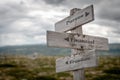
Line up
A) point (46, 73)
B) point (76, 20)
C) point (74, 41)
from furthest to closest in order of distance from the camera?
point (46, 73) → point (76, 20) → point (74, 41)

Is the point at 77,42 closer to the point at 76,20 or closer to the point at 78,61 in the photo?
the point at 78,61

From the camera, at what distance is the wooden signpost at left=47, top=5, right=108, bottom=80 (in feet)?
28.9

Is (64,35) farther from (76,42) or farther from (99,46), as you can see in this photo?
(99,46)

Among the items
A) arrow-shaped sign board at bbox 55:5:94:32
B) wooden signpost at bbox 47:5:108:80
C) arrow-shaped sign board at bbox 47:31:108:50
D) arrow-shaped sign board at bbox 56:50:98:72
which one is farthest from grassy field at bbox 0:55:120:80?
arrow-shaped sign board at bbox 47:31:108:50

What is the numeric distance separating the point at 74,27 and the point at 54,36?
1106 millimetres

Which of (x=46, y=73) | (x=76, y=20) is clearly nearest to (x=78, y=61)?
(x=76, y=20)

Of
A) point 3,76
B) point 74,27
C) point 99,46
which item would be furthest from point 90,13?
point 3,76

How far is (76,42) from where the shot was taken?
9.41 metres

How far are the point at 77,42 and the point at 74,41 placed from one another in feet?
0.41

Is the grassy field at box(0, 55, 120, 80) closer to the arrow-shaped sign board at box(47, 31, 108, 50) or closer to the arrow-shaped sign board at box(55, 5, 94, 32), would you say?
the arrow-shaped sign board at box(55, 5, 94, 32)

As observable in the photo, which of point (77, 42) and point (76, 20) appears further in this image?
point (76, 20)

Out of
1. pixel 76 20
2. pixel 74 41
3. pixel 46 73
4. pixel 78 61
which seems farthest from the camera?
pixel 46 73

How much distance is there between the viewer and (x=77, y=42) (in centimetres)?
944

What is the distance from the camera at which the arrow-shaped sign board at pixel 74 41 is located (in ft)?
29.1
